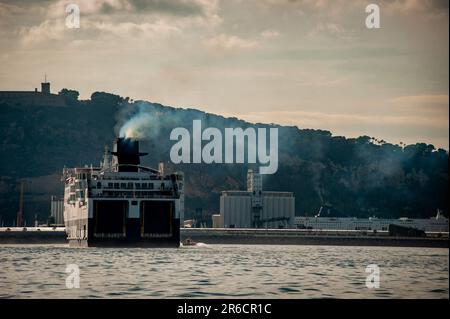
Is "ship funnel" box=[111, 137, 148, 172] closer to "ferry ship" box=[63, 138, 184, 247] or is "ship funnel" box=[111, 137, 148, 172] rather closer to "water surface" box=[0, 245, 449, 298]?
"ferry ship" box=[63, 138, 184, 247]

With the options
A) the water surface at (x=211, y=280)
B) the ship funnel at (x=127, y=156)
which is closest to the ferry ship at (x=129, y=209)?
the ship funnel at (x=127, y=156)

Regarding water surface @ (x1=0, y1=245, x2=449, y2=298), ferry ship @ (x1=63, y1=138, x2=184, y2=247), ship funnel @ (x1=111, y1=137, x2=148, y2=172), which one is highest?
ship funnel @ (x1=111, y1=137, x2=148, y2=172)

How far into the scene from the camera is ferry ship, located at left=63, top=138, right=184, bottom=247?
15612cm

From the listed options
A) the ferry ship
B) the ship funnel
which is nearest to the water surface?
the ferry ship

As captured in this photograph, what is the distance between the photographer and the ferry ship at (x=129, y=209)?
512 ft

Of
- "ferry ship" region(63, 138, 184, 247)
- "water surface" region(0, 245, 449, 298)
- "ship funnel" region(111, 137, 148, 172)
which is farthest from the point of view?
"ship funnel" region(111, 137, 148, 172)

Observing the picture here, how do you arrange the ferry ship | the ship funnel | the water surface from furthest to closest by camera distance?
the ship funnel, the ferry ship, the water surface

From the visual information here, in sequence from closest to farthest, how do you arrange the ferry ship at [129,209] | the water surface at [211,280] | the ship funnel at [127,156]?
the water surface at [211,280] < the ferry ship at [129,209] < the ship funnel at [127,156]

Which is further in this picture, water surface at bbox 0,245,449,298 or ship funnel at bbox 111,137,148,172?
ship funnel at bbox 111,137,148,172

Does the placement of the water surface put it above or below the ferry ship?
below

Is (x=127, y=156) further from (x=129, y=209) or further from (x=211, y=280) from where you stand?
(x=211, y=280)

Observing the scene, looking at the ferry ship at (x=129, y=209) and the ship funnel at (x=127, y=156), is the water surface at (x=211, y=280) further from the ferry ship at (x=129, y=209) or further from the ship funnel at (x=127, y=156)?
the ship funnel at (x=127, y=156)

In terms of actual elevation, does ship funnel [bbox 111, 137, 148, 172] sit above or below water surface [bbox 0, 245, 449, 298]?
above

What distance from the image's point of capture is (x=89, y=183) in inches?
6388
